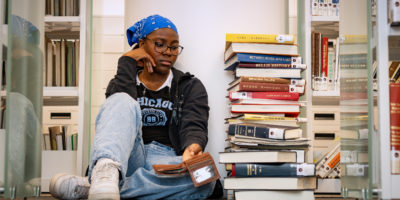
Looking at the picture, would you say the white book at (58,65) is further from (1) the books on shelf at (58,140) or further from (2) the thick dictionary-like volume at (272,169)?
(2) the thick dictionary-like volume at (272,169)

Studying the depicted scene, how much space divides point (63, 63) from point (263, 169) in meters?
1.35

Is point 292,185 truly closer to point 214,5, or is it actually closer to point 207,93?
point 207,93

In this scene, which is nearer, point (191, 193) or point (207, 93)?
point (191, 193)

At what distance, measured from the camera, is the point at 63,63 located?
2.50m

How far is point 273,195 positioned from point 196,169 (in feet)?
1.00

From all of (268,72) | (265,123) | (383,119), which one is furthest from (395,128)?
(268,72)

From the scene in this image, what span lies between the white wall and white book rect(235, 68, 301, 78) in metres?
0.21

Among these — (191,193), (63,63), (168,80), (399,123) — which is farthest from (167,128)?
(399,123)

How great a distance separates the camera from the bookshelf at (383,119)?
1404 mm

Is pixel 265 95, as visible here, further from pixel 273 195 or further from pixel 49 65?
pixel 49 65

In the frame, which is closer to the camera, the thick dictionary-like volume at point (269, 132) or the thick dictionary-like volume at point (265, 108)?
the thick dictionary-like volume at point (269, 132)

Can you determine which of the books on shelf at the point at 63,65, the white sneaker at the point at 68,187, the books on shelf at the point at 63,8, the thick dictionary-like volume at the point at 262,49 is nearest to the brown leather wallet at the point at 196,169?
the white sneaker at the point at 68,187

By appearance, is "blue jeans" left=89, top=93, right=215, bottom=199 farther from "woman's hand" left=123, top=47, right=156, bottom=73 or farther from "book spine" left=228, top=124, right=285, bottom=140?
"woman's hand" left=123, top=47, right=156, bottom=73

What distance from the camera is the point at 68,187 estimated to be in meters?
1.73
